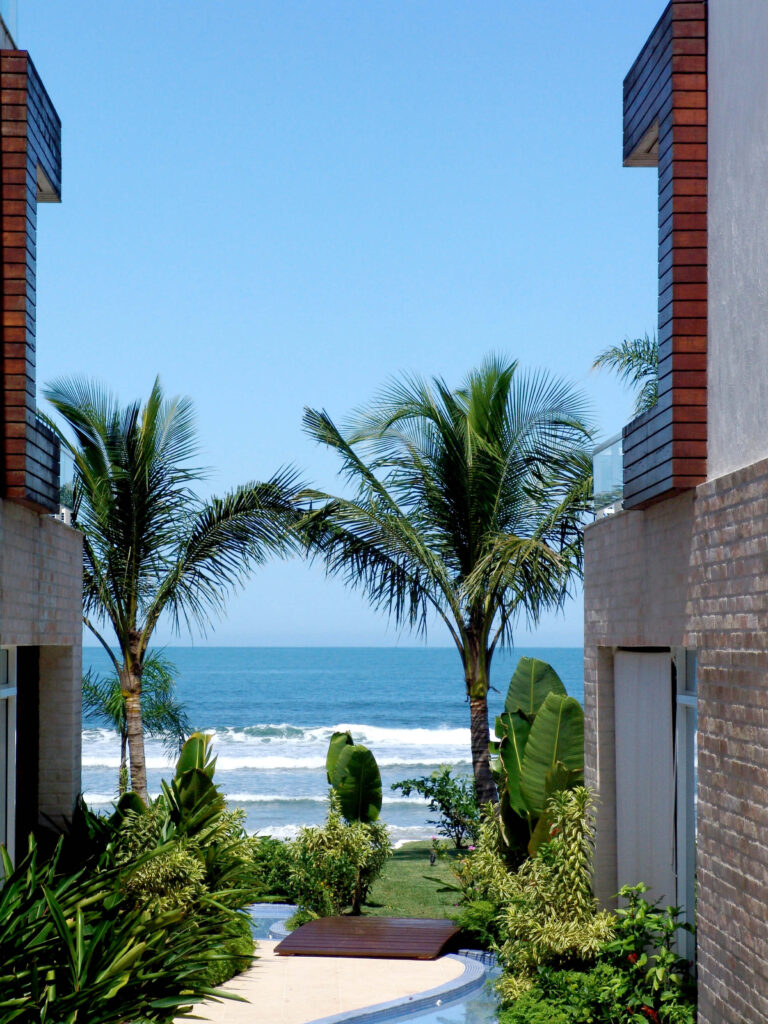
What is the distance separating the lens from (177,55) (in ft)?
39.6

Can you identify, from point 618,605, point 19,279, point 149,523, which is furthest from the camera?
point 149,523

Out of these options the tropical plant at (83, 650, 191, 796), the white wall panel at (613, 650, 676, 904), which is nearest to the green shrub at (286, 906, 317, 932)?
the white wall panel at (613, 650, 676, 904)

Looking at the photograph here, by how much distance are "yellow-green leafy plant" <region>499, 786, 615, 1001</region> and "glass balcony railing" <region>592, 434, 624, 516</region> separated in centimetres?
238

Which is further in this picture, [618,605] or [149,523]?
[149,523]

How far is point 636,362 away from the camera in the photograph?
15.4 metres

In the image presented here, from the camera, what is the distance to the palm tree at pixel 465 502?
14883mm

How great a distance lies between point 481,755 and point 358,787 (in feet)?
6.00

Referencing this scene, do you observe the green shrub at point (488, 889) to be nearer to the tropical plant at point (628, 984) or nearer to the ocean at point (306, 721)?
the tropical plant at point (628, 984)

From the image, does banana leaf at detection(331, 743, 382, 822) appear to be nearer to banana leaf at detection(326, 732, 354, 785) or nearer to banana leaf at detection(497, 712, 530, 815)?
banana leaf at detection(326, 732, 354, 785)

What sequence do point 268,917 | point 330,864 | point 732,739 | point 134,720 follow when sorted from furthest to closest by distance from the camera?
point 134,720
point 268,917
point 330,864
point 732,739

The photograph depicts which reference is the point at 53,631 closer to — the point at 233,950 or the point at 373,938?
the point at 233,950

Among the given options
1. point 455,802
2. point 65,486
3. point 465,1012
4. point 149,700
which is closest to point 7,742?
point 65,486

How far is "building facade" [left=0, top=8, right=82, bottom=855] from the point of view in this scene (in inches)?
336

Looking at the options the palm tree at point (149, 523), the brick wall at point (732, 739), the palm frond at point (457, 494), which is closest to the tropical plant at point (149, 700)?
the palm tree at point (149, 523)
